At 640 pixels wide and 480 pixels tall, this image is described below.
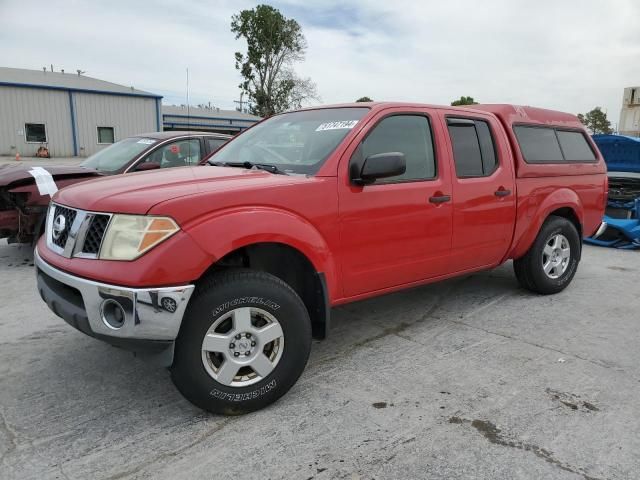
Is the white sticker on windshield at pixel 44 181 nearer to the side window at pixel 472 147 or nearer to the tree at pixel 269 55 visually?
the side window at pixel 472 147

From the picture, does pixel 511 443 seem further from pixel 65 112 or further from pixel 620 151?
pixel 65 112

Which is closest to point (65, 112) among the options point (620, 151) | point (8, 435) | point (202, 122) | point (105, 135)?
point (105, 135)

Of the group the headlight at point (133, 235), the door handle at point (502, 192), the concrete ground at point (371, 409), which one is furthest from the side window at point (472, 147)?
the headlight at point (133, 235)

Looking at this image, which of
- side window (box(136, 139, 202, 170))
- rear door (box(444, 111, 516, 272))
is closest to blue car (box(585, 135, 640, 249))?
rear door (box(444, 111, 516, 272))

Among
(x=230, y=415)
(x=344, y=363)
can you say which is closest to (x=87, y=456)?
(x=230, y=415)

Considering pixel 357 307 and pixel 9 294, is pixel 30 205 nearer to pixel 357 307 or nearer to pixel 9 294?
pixel 9 294

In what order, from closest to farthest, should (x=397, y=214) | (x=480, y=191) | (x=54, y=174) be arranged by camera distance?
(x=397, y=214) → (x=480, y=191) → (x=54, y=174)

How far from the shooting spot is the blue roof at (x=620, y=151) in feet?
26.8

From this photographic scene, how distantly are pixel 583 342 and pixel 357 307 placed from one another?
1.86 meters

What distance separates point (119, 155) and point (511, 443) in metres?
6.02

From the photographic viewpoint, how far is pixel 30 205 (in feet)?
18.1

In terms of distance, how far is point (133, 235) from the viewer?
7.98 ft

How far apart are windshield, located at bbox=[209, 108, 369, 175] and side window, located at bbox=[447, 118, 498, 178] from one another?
2.91 ft

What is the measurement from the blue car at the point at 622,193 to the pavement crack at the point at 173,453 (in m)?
6.29
